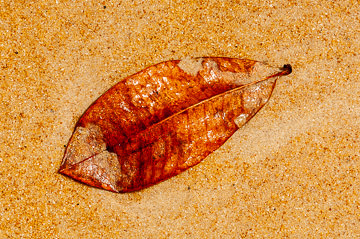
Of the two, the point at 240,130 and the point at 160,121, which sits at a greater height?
the point at 160,121

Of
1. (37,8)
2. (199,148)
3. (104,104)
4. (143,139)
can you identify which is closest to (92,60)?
(104,104)

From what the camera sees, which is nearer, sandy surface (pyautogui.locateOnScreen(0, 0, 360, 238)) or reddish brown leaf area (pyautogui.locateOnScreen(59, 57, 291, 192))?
reddish brown leaf area (pyautogui.locateOnScreen(59, 57, 291, 192))

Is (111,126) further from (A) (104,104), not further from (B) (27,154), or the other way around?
(B) (27,154)

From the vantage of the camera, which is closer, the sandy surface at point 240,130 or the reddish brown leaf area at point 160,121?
the reddish brown leaf area at point 160,121

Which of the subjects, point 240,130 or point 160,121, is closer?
point 160,121

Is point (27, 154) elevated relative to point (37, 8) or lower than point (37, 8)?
lower
